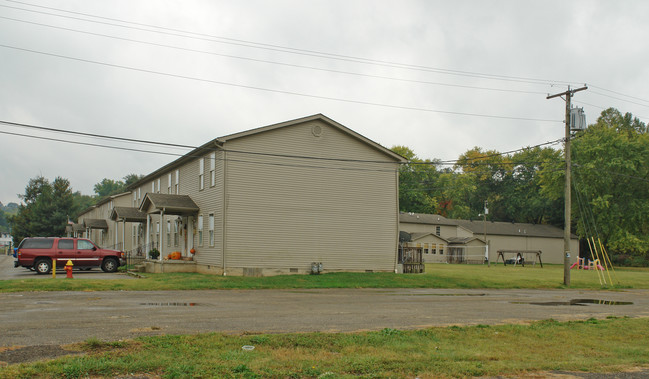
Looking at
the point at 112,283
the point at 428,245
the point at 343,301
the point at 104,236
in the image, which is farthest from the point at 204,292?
the point at 428,245

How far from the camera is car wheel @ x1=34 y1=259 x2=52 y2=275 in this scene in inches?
1081

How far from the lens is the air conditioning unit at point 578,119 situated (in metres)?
27.6

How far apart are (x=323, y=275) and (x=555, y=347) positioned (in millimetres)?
17678

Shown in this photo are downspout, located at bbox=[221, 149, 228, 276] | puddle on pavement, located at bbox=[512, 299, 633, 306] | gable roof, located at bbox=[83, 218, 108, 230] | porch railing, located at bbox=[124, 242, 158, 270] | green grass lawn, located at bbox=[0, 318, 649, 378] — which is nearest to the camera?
green grass lawn, located at bbox=[0, 318, 649, 378]

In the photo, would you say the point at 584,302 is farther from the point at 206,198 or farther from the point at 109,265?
the point at 109,265

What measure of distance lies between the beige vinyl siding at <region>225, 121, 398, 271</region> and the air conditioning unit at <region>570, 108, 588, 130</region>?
950cm

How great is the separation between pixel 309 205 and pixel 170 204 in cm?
772

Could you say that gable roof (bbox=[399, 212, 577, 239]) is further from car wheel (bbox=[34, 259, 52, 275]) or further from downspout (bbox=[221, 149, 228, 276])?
car wheel (bbox=[34, 259, 52, 275])

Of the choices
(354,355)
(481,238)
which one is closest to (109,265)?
(354,355)

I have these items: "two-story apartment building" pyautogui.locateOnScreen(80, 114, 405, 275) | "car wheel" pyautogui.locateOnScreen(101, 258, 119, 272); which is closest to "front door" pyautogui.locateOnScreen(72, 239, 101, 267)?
"car wheel" pyautogui.locateOnScreen(101, 258, 119, 272)

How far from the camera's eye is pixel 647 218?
59094mm

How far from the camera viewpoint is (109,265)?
30.1 m

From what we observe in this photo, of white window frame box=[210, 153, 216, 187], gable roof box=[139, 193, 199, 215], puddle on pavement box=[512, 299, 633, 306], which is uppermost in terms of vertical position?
white window frame box=[210, 153, 216, 187]

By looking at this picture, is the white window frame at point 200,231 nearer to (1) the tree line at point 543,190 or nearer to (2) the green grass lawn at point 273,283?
(2) the green grass lawn at point 273,283
